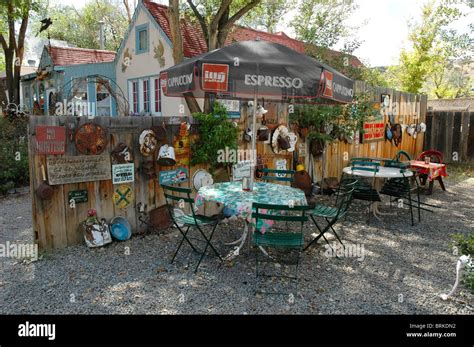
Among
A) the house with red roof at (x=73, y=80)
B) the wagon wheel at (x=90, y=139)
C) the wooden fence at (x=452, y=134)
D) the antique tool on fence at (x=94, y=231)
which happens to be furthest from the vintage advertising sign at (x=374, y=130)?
the house with red roof at (x=73, y=80)

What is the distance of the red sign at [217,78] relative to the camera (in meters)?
3.47

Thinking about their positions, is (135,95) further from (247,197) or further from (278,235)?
(278,235)

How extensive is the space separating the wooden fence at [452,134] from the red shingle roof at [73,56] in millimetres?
14412

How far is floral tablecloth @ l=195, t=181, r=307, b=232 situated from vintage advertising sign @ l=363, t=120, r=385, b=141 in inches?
189

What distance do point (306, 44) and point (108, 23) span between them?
24.7m

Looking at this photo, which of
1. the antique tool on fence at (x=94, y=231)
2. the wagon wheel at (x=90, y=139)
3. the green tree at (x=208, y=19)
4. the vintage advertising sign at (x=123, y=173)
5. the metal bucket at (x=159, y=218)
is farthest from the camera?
the green tree at (x=208, y=19)

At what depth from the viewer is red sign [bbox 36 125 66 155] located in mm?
4156

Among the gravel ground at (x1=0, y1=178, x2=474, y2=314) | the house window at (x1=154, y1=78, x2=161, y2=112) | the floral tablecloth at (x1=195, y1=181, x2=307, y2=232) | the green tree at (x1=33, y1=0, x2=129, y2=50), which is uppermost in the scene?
the green tree at (x1=33, y1=0, x2=129, y2=50)

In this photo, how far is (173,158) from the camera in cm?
525

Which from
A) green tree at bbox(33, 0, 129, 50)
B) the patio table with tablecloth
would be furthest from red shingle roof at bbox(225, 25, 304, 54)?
green tree at bbox(33, 0, 129, 50)

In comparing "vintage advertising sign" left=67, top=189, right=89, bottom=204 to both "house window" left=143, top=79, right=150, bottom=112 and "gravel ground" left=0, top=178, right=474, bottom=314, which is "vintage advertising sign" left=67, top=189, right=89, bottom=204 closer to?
"gravel ground" left=0, top=178, right=474, bottom=314

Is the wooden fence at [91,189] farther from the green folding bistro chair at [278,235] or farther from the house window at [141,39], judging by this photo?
the house window at [141,39]

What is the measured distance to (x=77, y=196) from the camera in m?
4.55
